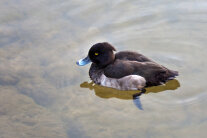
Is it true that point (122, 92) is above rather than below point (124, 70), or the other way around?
below

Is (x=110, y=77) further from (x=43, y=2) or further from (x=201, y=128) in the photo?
(x=43, y=2)

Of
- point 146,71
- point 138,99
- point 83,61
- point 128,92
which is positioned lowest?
point 138,99

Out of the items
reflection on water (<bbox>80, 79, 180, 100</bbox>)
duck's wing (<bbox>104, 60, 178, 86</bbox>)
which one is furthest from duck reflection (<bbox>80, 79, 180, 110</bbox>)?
duck's wing (<bbox>104, 60, 178, 86</bbox>)

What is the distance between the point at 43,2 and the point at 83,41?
2049 millimetres

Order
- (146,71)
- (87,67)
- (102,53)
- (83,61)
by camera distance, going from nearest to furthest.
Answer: (146,71)
(102,53)
(83,61)
(87,67)

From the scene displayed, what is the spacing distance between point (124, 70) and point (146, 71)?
0.41m

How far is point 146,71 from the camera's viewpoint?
22.2 feet

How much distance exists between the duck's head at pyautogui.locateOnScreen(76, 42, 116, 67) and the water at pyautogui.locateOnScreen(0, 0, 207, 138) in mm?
379

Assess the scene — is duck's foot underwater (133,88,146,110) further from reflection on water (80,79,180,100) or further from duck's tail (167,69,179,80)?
duck's tail (167,69,179,80)

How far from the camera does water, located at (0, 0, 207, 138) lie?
6.19 meters

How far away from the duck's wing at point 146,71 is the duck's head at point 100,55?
331mm

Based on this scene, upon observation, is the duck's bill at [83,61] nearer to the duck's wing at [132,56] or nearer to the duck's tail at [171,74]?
the duck's wing at [132,56]

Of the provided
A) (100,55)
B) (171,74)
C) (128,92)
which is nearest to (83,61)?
(100,55)

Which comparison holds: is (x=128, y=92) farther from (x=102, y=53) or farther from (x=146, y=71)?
(x=102, y=53)
